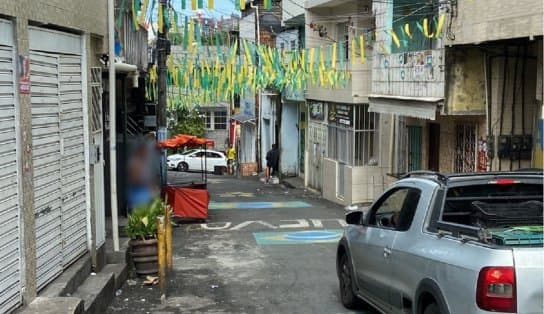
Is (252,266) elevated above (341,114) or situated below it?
below

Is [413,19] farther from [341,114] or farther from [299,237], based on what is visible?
[299,237]

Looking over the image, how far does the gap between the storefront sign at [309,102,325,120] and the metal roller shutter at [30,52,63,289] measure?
18.2 m

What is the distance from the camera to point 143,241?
10.5m

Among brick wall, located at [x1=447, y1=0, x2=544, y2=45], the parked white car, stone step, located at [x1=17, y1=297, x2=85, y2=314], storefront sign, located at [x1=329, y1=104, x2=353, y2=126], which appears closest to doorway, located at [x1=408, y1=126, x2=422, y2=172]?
storefront sign, located at [x1=329, y1=104, x2=353, y2=126]

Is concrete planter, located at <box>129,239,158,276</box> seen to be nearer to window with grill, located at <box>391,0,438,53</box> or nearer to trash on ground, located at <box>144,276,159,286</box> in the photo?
trash on ground, located at <box>144,276,159,286</box>

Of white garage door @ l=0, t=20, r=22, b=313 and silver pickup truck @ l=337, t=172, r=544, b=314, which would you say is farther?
white garage door @ l=0, t=20, r=22, b=313

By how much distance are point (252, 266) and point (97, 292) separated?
3.91 m

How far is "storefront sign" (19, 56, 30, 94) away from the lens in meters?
6.54

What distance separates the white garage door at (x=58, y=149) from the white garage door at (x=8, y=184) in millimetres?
737

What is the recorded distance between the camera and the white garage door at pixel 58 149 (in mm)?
7340

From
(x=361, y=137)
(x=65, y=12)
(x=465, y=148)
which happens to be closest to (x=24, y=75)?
(x=65, y=12)

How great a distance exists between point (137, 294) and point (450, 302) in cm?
529

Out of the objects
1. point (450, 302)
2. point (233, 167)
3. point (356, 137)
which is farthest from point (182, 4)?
point (233, 167)

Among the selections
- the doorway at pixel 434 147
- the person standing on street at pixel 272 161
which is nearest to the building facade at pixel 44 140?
the doorway at pixel 434 147
